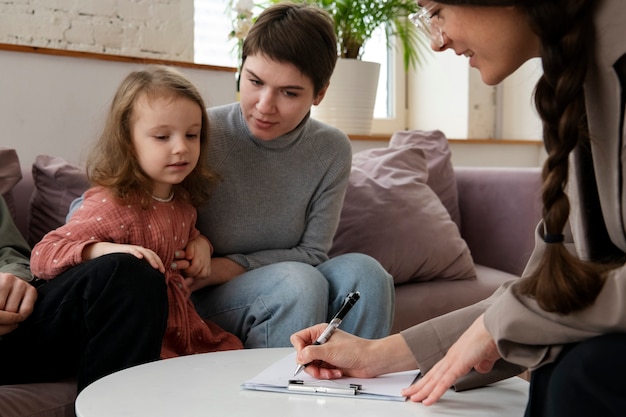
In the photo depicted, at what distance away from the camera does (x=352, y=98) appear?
134 inches

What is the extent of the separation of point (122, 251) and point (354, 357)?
57 centimetres

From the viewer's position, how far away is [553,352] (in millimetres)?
932

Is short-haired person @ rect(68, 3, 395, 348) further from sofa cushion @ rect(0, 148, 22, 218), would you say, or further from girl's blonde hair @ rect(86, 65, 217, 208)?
sofa cushion @ rect(0, 148, 22, 218)

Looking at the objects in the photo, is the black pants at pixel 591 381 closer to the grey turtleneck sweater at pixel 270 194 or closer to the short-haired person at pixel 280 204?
the short-haired person at pixel 280 204

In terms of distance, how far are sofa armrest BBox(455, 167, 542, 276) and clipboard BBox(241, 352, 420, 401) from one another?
1.51 meters

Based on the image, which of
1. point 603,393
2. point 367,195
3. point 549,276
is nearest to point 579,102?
point 549,276

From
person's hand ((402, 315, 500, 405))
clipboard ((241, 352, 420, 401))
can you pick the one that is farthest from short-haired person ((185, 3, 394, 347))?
person's hand ((402, 315, 500, 405))

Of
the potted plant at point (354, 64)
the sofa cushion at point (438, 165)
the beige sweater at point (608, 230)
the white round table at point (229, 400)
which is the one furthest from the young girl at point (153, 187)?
the potted plant at point (354, 64)

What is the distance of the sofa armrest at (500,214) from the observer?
2629 mm

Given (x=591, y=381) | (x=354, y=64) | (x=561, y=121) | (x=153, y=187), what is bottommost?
(x=591, y=381)

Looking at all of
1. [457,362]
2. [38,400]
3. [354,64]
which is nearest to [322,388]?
[457,362]

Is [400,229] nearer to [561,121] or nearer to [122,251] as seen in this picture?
[122,251]

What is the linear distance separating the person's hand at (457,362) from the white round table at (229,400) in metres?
0.02

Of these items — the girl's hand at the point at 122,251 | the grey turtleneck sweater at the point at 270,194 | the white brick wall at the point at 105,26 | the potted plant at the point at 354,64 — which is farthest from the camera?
the potted plant at the point at 354,64
